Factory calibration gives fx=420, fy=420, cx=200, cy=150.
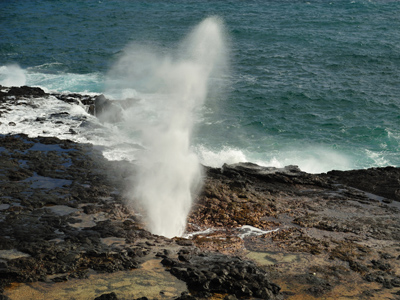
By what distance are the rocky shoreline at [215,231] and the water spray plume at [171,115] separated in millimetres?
902

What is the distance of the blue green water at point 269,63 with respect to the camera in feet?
101

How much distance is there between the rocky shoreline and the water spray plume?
0.90 metres

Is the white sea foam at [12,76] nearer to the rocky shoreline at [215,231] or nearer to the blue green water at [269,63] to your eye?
the blue green water at [269,63]

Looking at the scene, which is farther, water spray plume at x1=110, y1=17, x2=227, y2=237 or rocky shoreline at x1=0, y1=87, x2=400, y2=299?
water spray plume at x1=110, y1=17, x2=227, y2=237

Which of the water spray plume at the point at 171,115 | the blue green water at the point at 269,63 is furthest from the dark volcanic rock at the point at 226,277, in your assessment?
the blue green water at the point at 269,63

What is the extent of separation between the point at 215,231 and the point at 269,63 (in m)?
30.6

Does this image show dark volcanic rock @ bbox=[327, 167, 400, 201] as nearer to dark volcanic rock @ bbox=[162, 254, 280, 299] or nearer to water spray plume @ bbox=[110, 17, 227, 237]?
water spray plume @ bbox=[110, 17, 227, 237]

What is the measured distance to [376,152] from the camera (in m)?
29.5

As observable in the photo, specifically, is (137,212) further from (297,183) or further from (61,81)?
(61,81)

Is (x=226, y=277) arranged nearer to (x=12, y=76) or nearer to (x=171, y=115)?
(x=171, y=115)

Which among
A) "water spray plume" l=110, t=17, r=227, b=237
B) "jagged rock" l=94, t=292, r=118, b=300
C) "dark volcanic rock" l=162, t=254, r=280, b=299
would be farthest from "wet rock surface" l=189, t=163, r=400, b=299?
"jagged rock" l=94, t=292, r=118, b=300

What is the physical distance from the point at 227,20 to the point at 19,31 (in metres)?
28.5

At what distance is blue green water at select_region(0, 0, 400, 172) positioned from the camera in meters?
30.6

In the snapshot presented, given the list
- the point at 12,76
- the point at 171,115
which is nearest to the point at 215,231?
the point at 171,115
